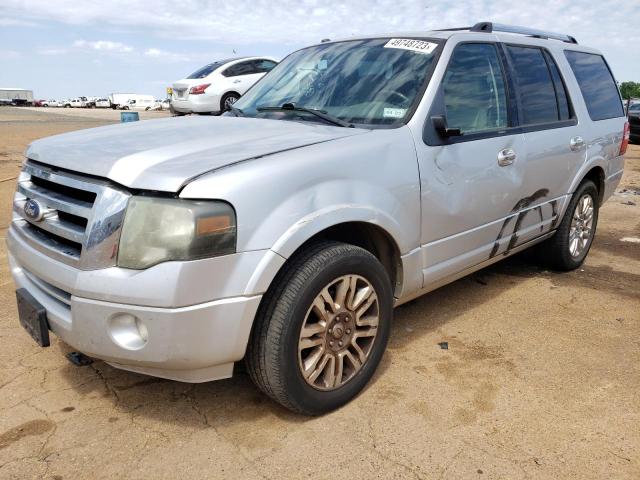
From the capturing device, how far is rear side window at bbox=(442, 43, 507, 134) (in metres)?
3.21

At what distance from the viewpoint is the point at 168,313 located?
208 centimetres

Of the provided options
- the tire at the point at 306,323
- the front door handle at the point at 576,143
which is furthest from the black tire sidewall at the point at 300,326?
the front door handle at the point at 576,143

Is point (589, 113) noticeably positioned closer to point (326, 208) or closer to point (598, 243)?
point (598, 243)

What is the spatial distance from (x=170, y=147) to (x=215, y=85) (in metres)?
11.9

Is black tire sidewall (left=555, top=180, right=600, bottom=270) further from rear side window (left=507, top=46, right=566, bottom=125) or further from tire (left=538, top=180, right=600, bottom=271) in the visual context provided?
rear side window (left=507, top=46, right=566, bottom=125)

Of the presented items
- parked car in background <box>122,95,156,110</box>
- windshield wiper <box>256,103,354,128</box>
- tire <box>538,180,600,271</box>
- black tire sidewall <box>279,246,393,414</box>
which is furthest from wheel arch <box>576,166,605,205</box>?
parked car in background <box>122,95,156,110</box>

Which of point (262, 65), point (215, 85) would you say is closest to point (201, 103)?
point (215, 85)

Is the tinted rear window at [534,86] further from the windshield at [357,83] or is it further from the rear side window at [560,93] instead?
the windshield at [357,83]

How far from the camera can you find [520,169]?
3.58m

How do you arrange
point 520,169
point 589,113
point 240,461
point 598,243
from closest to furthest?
Result: 1. point 240,461
2. point 520,169
3. point 589,113
4. point 598,243

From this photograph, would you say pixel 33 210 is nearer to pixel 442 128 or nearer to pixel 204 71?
pixel 442 128

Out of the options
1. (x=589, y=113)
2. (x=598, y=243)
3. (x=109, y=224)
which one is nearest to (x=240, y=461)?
(x=109, y=224)

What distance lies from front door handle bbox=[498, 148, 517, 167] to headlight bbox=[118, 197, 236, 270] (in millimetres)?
1939

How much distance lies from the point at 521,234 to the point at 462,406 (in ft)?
5.19
